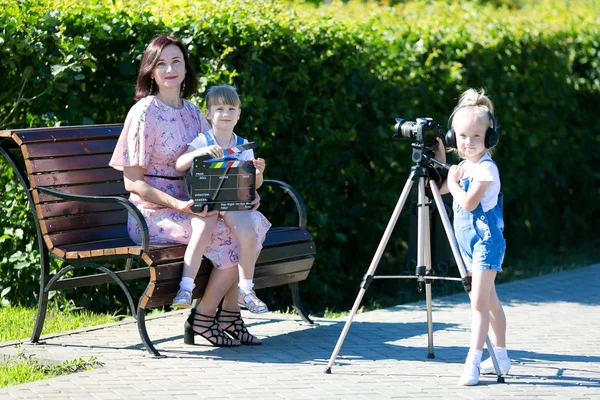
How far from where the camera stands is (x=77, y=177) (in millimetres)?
6246

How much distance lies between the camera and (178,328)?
6.56 m

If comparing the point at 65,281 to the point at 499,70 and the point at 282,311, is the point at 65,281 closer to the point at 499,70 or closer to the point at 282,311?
the point at 282,311

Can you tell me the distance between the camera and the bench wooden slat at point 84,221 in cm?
601

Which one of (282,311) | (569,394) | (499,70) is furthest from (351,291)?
(569,394)

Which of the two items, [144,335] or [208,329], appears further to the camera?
[208,329]

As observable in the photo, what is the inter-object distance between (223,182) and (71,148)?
1.06 metres

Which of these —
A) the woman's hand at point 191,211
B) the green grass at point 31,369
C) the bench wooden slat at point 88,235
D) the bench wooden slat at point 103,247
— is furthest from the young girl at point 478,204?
the bench wooden slat at point 88,235

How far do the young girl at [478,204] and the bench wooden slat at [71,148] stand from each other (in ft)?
7.09

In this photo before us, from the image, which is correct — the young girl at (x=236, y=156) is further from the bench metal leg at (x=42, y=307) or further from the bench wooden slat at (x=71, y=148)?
the bench metal leg at (x=42, y=307)

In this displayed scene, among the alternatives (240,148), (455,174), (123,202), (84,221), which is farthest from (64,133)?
(455,174)

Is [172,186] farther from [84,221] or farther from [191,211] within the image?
[84,221]

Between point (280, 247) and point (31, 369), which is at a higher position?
point (280, 247)

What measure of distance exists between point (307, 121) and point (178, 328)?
6.69 feet

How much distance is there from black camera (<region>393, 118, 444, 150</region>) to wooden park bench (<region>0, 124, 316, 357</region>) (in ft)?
3.98
